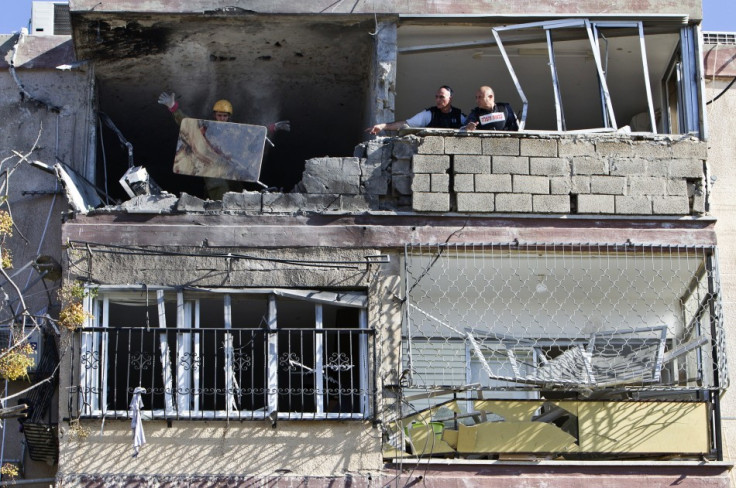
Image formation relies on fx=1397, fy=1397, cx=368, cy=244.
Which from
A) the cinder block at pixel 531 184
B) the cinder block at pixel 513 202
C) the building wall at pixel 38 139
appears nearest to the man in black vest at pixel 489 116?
the cinder block at pixel 531 184

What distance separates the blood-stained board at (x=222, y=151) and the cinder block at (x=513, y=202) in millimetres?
2550

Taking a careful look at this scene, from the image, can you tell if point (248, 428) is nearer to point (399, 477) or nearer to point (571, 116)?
point (399, 477)

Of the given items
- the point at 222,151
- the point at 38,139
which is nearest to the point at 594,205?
the point at 222,151

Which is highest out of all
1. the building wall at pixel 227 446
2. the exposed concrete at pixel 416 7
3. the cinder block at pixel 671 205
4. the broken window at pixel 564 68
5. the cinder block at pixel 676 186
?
the exposed concrete at pixel 416 7

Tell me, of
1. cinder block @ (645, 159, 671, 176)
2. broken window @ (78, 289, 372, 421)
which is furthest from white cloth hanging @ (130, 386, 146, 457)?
cinder block @ (645, 159, 671, 176)

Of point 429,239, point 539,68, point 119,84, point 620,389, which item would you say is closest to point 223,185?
point 119,84

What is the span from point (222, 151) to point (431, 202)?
2363mm

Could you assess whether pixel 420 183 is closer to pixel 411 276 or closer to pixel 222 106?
pixel 411 276

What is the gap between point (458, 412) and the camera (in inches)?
541

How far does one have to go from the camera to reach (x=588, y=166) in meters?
13.9

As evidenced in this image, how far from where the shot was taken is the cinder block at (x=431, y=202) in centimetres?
1373

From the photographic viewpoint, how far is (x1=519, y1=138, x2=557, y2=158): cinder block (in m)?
13.9

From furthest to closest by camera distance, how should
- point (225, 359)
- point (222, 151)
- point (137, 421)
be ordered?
point (222, 151), point (225, 359), point (137, 421)

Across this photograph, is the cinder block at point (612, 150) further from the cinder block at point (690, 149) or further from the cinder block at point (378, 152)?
the cinder block at point (378, 152)
